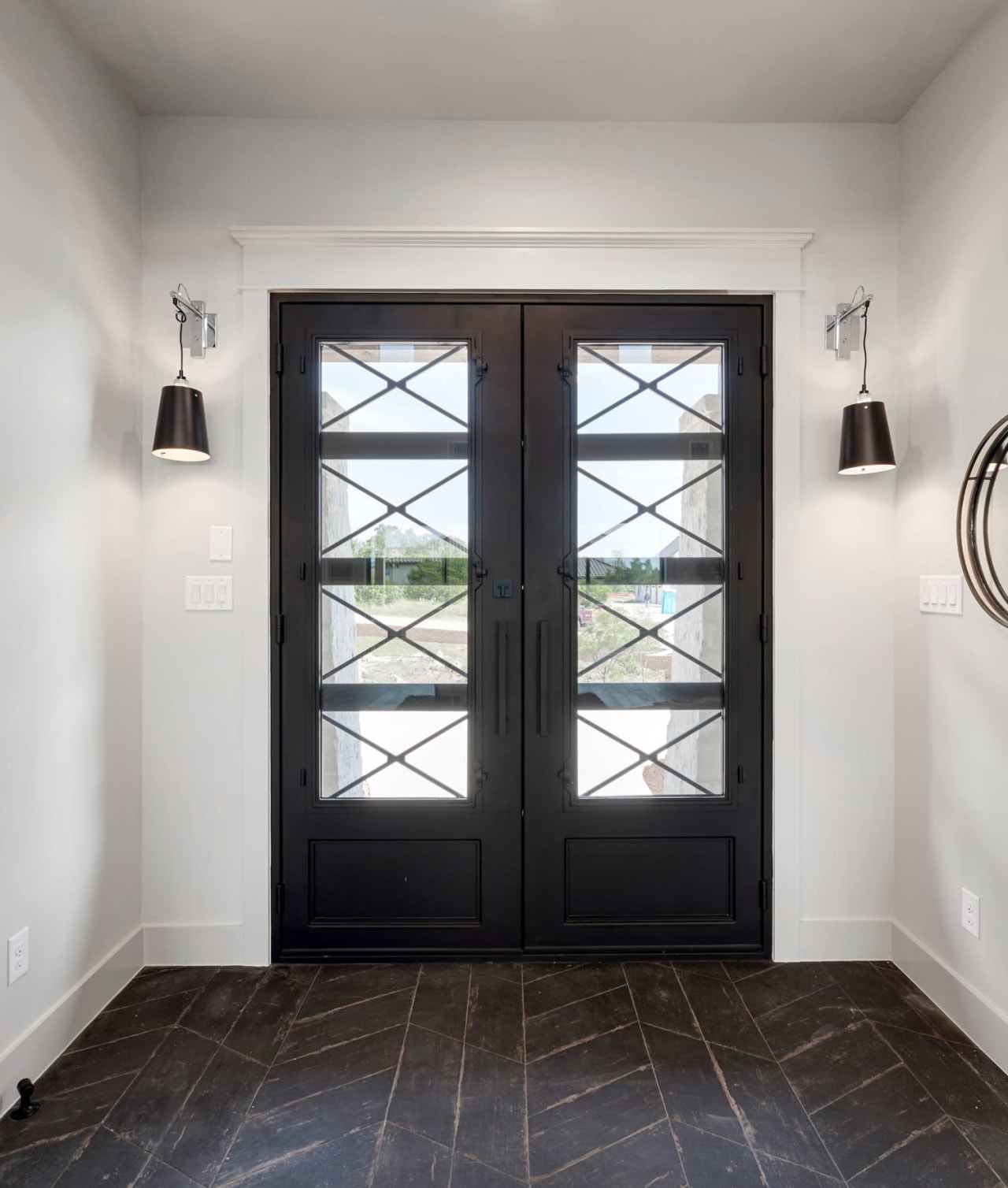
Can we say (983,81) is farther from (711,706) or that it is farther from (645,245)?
(711,706)

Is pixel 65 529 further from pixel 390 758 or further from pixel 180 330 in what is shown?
pixel 390 758

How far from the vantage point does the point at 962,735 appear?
195 centimetres

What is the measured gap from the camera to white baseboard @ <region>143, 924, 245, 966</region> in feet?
7.26

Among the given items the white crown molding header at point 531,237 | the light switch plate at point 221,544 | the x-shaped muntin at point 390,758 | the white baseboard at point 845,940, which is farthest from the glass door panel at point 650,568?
the light switch plate at point 221,544

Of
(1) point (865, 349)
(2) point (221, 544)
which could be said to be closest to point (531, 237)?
(1) point (865, 349)

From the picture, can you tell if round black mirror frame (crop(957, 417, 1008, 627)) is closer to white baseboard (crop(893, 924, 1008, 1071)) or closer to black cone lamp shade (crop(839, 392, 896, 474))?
black cone lamp shade (crop(839, 392, 896, 474))

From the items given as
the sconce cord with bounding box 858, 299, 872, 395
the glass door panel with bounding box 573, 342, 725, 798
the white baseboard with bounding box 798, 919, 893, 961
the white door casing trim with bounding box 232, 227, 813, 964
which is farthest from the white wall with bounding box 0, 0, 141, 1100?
the sconce cord with bounding box 858, 299, 872, 395

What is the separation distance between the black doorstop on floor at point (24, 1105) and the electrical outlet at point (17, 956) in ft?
0.74

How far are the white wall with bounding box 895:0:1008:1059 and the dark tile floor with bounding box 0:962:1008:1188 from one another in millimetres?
383

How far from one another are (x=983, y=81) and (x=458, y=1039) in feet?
9.92

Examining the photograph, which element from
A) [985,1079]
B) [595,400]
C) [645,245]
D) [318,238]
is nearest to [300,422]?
[318,238]

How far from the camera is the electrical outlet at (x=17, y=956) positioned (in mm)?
1633

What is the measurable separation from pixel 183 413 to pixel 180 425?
0.14 feet

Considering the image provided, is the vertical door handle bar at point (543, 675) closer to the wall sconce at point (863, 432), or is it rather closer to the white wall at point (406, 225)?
the white wall at point (406, 225)
